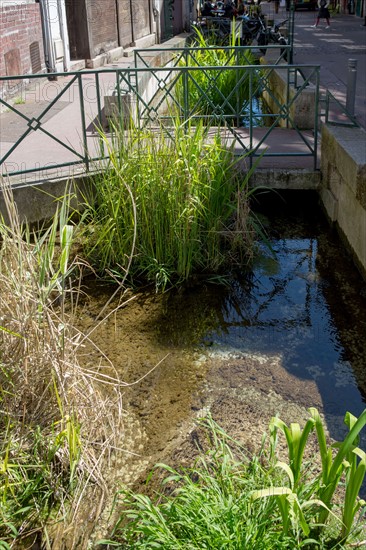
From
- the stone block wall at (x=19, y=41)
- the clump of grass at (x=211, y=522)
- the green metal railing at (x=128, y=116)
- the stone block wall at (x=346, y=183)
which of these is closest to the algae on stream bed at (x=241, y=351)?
the stone block wall at (x=346, y=183)

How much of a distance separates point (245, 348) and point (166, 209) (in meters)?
1.32

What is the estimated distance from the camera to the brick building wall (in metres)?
10.5

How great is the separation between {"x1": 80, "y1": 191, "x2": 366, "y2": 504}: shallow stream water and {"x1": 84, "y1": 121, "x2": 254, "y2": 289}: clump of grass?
0.76 feet

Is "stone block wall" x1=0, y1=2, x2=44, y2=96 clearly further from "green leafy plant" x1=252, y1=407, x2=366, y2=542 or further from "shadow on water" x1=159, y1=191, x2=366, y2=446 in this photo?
"green leafy plant" x1=252, y1=407, x2=366, y2=542

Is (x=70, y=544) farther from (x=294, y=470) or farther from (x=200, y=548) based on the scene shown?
(x=294, y=470)

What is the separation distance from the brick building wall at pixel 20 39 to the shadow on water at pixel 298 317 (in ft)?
21.0

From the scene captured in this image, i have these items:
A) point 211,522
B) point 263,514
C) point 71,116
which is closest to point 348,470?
point 263,514

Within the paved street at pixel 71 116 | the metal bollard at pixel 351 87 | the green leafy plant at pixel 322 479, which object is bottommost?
the paved street at pixel 71 116

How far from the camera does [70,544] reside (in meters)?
2.79

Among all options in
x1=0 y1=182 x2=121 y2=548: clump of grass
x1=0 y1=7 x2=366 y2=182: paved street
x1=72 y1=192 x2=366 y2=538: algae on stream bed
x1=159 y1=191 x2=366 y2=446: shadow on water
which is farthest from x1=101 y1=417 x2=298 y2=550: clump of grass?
x1=0 y1=7 x2=366 y2=182: paved street

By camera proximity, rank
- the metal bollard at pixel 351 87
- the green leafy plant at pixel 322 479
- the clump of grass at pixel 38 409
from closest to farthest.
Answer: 1. the green leafy plant at pixel 322 479
2. the clump of grass at pixel 38 409
3. the metal bollard at pixel 351 87

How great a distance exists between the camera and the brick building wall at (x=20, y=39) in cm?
1051

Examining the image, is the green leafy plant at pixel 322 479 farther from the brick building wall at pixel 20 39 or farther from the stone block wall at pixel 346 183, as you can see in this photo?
the brick building wall at pixel 20 39

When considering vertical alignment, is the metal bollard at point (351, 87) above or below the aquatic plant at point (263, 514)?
above
